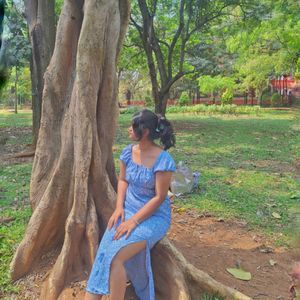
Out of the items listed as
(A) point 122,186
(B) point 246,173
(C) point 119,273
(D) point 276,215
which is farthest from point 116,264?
(B) point 246,173

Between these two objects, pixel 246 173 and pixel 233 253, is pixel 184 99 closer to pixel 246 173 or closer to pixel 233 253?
pixel 246 173

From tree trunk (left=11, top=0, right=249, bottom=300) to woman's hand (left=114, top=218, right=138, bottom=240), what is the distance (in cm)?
54

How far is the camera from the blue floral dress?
3.07 m

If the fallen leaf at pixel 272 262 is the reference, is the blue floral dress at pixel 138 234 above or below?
above

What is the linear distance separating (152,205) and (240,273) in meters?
1.36

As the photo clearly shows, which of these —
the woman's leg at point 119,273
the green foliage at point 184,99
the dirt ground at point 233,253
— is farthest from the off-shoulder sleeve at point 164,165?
the green foliage at point 184,99

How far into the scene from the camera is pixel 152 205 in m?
3.22

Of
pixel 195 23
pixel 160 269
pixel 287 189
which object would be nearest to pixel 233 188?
pixel 287 189

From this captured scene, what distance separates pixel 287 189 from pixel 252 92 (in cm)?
3077

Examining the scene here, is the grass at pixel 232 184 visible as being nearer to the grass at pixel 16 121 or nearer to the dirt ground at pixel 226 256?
the dirt ground at pixel 226 256

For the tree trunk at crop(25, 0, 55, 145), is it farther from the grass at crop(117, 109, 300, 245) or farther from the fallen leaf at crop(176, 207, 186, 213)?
the fallen leaf at crop(176, 207, 186, 213)

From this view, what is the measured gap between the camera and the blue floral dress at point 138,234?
10.1 feet

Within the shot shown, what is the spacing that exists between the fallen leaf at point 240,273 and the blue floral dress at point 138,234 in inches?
41.9

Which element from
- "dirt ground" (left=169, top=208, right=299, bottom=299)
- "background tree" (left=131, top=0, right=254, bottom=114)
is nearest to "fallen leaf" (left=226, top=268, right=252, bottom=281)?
"dirt ground" (left=169, top=208, right=299, bottom=299)
